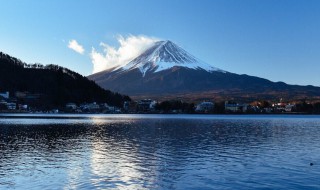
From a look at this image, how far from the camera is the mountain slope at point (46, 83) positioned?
132 metres

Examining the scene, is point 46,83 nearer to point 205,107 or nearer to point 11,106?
point 11,106

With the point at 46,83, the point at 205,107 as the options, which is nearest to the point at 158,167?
the point at 46,83

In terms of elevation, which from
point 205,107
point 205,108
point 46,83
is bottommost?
point 205,108

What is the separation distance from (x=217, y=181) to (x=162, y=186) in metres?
2.14

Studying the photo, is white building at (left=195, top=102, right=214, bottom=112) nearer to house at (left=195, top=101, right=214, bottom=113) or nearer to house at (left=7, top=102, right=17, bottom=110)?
house at (left=195, top=101, right=214, bottom=113)

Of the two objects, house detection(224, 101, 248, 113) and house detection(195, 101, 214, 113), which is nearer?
house detection(195, 101, 214, 113)

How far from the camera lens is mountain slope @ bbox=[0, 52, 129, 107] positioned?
13150cm

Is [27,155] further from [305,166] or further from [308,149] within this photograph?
[308,149]

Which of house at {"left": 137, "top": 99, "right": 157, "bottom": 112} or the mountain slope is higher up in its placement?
the mountain slope

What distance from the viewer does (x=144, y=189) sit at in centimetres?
1291

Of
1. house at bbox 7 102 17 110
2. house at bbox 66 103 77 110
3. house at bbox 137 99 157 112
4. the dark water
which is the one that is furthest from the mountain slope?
the dark water

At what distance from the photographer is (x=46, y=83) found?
133 m

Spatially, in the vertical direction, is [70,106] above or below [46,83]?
below

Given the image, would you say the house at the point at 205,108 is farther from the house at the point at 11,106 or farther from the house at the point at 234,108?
the house at the point at 11,106
